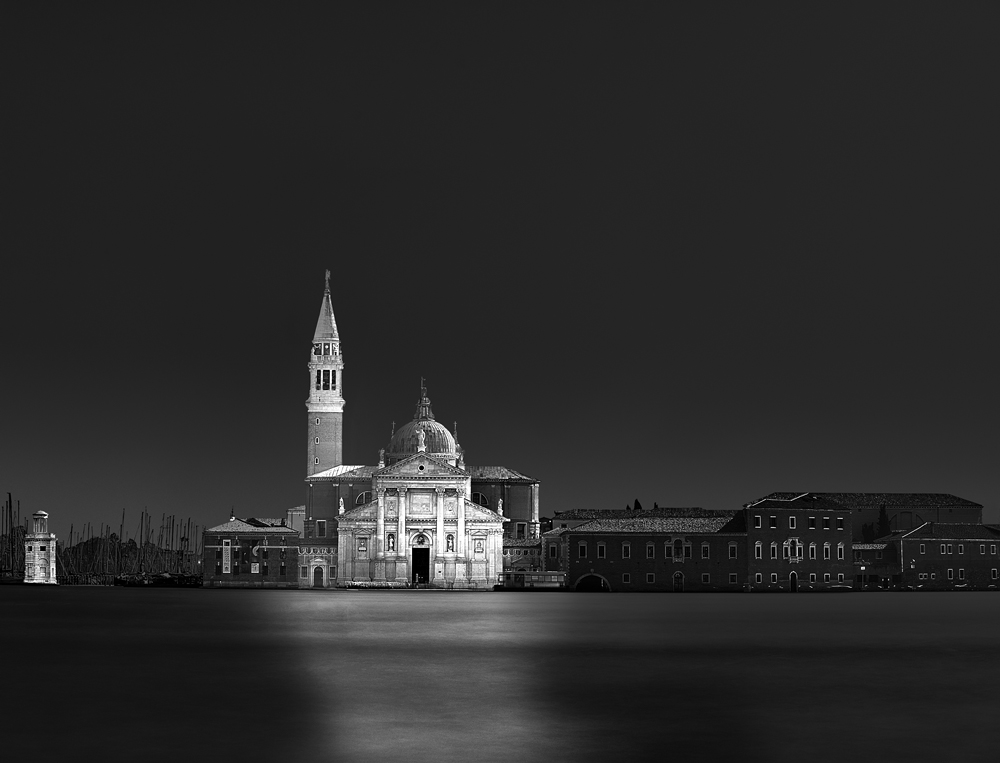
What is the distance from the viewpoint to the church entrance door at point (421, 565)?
3772 inches

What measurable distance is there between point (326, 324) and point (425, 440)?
12088 millimetres

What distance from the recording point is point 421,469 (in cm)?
9488

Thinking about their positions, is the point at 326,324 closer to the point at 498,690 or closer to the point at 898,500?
the point at 898,500

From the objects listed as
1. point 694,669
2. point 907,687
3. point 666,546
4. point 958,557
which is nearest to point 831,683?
point 907,687

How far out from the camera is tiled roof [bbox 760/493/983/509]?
105 metres

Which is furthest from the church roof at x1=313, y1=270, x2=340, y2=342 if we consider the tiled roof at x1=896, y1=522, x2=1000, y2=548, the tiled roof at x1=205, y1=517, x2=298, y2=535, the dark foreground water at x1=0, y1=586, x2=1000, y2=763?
the dark foreground water at x1=0, y1=586, x2=1000, y2=763

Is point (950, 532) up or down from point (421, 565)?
up

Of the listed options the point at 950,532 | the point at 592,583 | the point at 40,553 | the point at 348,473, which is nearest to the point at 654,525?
the point at 592,583

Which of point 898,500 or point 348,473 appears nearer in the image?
point 348,473

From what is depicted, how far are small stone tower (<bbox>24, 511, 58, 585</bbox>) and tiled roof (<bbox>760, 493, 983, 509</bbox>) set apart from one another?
5588 centimetres

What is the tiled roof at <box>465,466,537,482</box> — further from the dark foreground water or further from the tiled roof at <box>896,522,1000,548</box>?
the dark foreground water

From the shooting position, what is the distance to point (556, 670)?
2995 centimetres

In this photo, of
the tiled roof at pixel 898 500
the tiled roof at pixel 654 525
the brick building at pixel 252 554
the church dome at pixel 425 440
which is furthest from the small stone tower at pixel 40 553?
the tiled roof at pixel 898 500

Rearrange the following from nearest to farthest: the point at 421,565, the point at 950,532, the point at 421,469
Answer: the point at 421,469, the point at 950,532, the point at 421,565
